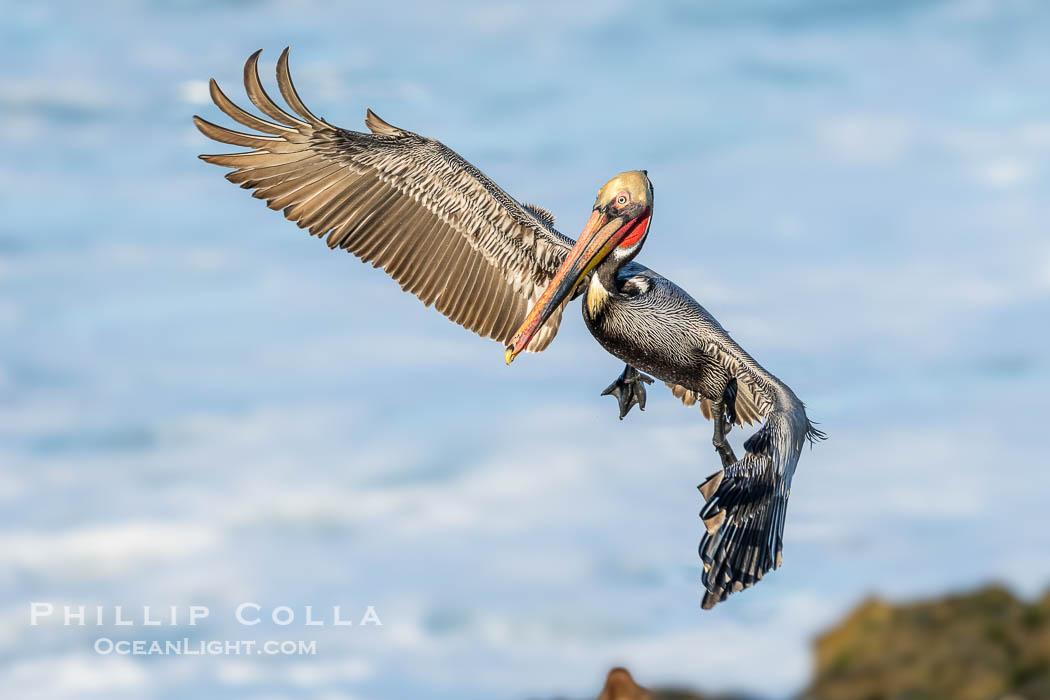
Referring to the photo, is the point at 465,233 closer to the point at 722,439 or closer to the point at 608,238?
the point at 608,238

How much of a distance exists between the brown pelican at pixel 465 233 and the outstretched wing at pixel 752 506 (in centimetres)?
157

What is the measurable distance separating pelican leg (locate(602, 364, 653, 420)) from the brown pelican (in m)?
0.02

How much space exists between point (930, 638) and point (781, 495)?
2684 cm

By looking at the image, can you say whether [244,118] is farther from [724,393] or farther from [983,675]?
[983,675]

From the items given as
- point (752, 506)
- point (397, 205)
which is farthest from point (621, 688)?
point (397, 205)

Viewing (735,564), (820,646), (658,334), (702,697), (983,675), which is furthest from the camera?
(820,646)

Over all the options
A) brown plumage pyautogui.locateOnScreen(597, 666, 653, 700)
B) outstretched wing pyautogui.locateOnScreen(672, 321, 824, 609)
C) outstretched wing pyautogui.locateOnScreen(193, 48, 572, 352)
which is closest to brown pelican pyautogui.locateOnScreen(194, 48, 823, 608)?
outstretched wing pyautogui.locateOnScreen(193, 48, 572, 352)

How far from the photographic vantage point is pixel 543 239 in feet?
60.0

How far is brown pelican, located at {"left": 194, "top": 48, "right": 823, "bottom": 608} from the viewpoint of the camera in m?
16.9

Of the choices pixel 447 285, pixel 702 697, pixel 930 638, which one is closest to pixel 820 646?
pixel 930 638

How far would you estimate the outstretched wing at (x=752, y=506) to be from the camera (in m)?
14.3

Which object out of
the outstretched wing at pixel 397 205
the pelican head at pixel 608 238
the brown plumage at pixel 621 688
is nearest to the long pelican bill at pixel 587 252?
the pelican head at pixel 608 238

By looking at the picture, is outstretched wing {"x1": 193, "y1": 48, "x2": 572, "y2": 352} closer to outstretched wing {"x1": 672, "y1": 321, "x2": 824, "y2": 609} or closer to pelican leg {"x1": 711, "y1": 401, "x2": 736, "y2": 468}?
pelican leg {"x1": 711, "y1": 401, "x2": 736, "y2": 468}

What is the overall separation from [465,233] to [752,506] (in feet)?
18.5
